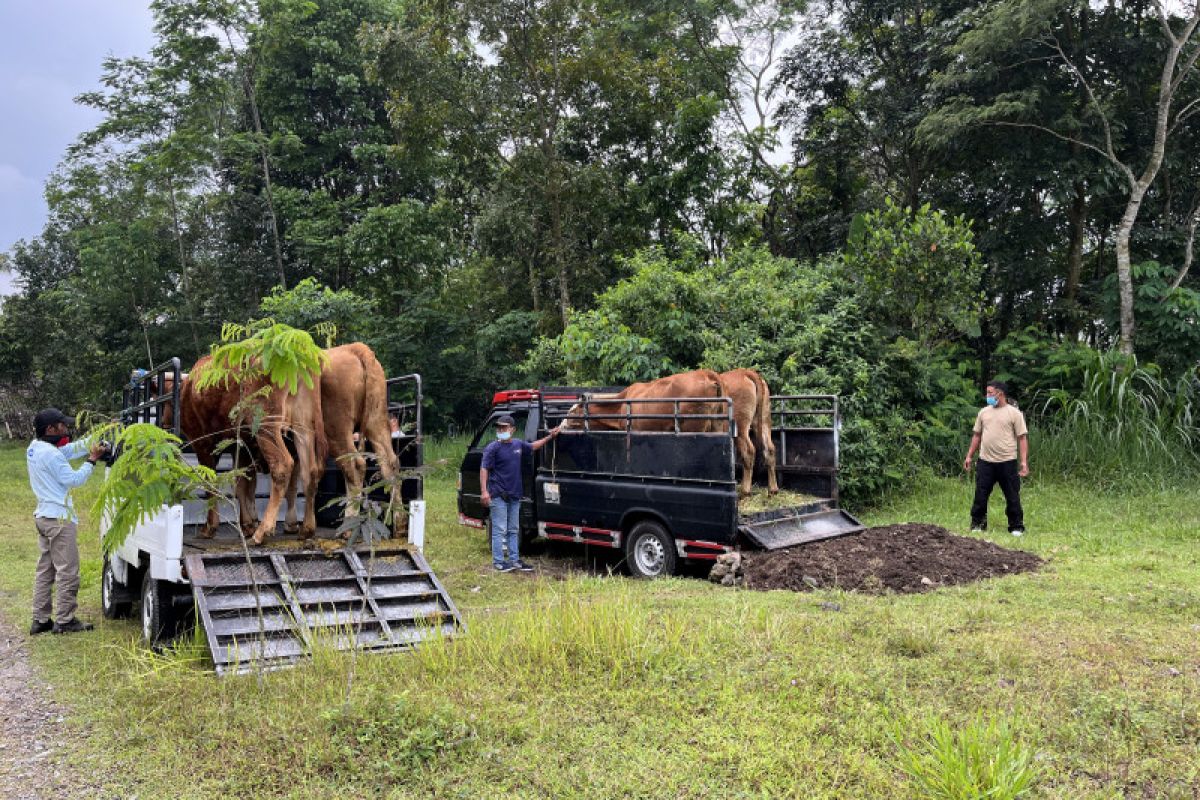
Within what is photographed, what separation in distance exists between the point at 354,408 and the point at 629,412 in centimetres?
293

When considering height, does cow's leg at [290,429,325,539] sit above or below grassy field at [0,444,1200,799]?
above

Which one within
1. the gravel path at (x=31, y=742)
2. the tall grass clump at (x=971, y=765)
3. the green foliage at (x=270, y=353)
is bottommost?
the gravel path at (x=31, y=742)

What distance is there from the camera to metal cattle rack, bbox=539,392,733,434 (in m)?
7.86

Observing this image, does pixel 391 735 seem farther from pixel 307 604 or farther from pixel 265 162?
pixel 265 162

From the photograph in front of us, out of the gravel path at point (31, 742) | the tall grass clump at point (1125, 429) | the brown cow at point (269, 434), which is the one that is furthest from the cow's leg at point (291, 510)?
the tall grass clump at point (1125, 429)

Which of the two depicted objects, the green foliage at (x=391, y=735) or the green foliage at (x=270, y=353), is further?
the green foliage at (x=270, y=353)

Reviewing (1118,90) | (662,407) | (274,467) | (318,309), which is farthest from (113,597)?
(1118,90)

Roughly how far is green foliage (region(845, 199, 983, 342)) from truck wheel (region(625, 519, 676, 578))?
21.3 ft

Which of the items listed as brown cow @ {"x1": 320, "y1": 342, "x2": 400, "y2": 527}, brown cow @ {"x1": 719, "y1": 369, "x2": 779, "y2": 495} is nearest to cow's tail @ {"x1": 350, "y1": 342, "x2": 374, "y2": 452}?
brown cow @ {"x1": 320, "y1": 342, "x2": 400, "y2": 527}

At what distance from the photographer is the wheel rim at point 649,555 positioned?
27.1 ft

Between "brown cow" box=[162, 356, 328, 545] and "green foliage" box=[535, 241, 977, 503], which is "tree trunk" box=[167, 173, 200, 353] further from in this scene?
"brown cow" box=[162, 356, 328, 545]

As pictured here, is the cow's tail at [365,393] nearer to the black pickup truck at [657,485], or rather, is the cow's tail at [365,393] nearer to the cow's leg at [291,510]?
the cow's leg at [291,510]

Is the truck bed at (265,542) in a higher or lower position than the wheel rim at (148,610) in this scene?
higher

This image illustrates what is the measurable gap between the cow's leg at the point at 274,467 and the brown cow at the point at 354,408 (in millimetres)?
431
